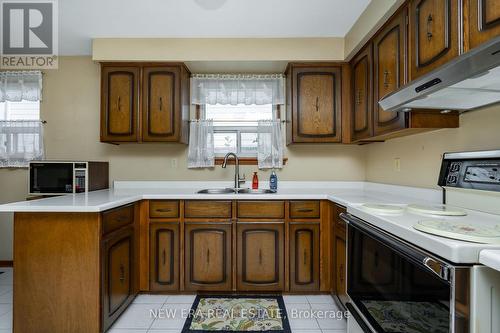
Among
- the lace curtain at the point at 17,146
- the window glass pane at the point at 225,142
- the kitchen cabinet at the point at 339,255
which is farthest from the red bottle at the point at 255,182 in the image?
the lace curtain at the point at 17,146

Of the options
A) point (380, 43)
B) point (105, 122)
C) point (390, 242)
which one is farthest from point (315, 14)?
point (105, 122)

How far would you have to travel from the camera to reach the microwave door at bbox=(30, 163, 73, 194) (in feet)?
7.99

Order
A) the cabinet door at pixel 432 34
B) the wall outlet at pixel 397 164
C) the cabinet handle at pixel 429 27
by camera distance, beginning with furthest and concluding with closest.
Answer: the wall outlet at pixel 397 164
the cabinet handle at pixel 429 27
the cabinet door at pixel 432 34

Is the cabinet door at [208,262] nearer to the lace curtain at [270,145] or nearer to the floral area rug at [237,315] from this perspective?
the floral area rug at [237,315]

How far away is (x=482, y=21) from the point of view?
111 cm

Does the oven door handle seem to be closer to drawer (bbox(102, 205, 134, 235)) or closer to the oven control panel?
the oven control panel

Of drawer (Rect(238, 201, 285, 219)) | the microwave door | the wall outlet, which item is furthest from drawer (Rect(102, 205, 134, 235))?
the wall outlet

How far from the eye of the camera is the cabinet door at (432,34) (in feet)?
4.18

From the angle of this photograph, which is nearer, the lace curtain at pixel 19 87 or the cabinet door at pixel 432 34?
the cabinet door at pixel 432 34

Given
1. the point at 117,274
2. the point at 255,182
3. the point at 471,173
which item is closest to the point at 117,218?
the point at 117,274

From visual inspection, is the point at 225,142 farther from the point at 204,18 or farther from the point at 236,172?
the point at 204,18

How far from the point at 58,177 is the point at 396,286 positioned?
106 inches

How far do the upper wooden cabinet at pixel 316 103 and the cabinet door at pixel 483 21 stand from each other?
1415mm

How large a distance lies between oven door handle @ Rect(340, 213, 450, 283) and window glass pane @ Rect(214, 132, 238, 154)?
1781 mm
